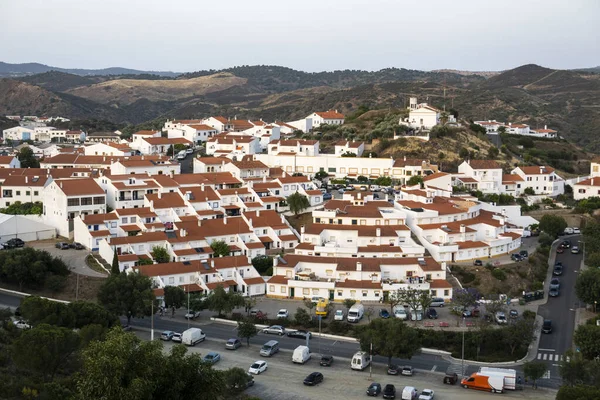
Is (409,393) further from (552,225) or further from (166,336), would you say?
(552,225)

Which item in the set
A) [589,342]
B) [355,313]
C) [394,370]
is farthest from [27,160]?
[589,342]

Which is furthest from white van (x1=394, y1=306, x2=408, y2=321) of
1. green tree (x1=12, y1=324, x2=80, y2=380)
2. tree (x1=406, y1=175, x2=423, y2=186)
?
tree (x1=406, y1=175, x2=423, y2=186)

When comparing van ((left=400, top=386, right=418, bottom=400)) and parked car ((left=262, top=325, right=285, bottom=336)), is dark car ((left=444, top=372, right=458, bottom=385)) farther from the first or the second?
parked car ((left=262, top=325, right=285, bottom=336))

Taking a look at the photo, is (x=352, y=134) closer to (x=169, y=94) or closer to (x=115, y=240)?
(x=115, y=240)

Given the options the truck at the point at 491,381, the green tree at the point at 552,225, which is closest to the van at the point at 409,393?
the truck at the point at 491,381

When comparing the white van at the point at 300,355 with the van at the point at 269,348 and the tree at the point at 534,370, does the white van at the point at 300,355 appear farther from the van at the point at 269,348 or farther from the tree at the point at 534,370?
the tree at the point at 534,370
